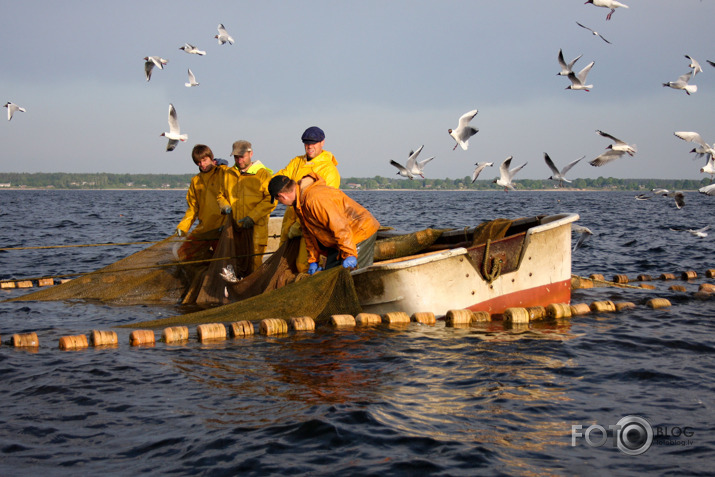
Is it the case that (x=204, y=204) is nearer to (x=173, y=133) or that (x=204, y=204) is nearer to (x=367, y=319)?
(x=173, y=133)

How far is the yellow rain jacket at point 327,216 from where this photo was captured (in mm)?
7363

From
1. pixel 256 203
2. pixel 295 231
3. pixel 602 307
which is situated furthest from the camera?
pixel 256 203

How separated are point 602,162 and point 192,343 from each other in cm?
908

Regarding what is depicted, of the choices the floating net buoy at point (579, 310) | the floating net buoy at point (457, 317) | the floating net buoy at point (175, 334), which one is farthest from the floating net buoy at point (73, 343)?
the floating net buoy at point (579, 310)

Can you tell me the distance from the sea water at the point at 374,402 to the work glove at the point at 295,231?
1442 millimetres

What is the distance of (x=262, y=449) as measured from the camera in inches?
176

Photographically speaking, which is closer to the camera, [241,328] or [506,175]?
[241,328]

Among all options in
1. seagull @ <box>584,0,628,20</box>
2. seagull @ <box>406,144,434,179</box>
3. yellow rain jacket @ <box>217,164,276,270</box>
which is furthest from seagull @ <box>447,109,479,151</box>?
yellow rain jacket @ <box>217,164,276,270</box>

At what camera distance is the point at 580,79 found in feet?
46.2

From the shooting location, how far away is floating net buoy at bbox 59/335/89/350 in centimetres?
701

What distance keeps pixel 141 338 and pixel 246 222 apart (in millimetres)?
3073

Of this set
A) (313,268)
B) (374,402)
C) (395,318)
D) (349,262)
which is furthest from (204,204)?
(374,402)

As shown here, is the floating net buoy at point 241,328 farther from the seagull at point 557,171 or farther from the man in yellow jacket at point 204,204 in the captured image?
the seagull at point 557,171

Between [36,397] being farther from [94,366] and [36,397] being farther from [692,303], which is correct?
[692,303]
